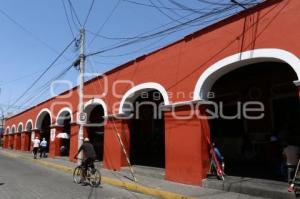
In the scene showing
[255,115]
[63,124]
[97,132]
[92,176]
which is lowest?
[92,176]

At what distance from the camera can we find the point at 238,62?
1144cm

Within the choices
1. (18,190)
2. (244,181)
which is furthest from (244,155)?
(18,190)

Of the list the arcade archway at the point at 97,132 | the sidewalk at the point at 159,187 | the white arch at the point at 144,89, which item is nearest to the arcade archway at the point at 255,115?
the white arch at the point at 144,89

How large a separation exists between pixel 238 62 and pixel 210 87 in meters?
1.82

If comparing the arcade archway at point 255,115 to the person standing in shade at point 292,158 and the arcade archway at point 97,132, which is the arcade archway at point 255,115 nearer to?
the person standing in shade at point 292,158

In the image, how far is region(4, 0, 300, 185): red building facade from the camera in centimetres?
1078

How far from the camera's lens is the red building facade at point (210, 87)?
10.8 meters

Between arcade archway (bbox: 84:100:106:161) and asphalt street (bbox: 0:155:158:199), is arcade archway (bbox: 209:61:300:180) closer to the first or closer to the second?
asphalt street (bbox: 0:155:158:199)

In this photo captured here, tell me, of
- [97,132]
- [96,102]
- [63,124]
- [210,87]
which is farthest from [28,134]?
[210,87]

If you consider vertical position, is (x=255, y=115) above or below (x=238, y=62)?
below

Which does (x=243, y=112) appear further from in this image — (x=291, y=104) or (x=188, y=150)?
(x=188, y=150)

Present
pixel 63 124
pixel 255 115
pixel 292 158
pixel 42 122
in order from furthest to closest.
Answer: pixel 42 122
pixel 63 124
pixel 255 115
pixel 292 158

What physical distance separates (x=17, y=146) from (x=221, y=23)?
106ft

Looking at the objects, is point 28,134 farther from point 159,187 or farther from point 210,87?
point 210,87
